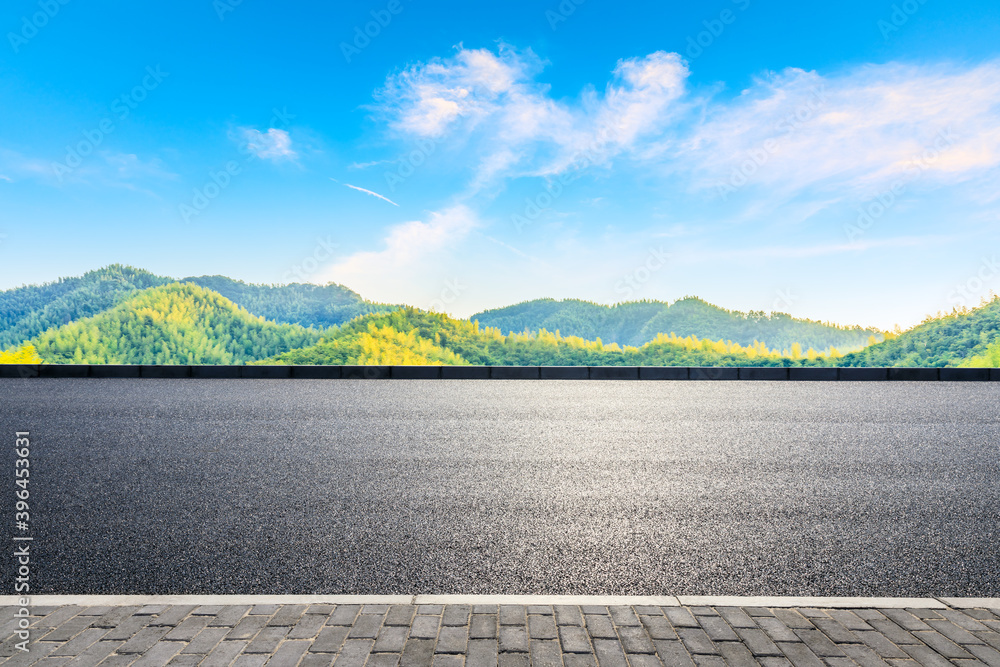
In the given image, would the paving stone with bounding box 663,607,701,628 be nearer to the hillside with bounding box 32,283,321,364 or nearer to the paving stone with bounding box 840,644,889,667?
the paving stone with bounding box 840,644,889,667

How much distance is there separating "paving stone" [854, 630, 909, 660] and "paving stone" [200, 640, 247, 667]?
2.72 m

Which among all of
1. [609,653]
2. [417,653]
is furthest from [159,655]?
[609,653]

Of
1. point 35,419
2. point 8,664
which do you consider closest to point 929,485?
point 8,664

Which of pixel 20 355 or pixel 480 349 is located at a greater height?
pixel 480 349

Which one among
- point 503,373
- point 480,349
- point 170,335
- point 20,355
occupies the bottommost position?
point 503,373

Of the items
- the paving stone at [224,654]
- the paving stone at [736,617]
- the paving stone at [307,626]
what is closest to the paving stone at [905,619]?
the paving stone at [736,617]

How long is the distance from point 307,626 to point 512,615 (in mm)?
944

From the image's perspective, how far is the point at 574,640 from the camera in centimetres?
276

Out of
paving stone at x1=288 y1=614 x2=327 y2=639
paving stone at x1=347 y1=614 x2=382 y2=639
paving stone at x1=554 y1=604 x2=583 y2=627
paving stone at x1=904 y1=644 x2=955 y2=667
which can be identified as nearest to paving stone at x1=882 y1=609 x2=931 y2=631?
paving stone at x1=904 y1=644 x2=955 y2=667

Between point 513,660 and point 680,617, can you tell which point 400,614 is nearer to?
point 513,660

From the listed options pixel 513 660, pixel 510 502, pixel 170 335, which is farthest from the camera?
pixel 170 335

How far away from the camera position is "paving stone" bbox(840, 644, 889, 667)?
102 inches

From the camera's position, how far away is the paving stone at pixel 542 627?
2.80 m

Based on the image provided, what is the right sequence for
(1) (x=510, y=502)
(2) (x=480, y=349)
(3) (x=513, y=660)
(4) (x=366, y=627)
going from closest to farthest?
(3) (x=513, y=660) < (4) (x=366, y=627) < (1) (x=510, y=502) < (2) (x=480, y=349)
